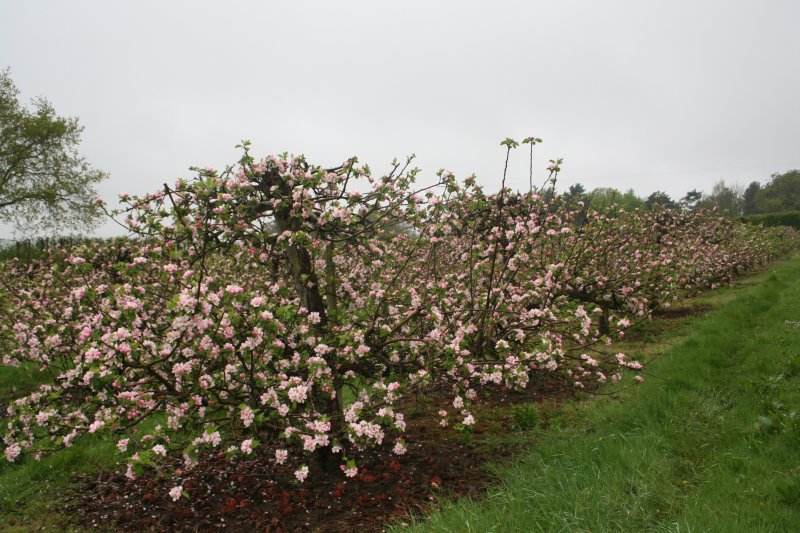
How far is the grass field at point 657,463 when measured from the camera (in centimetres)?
327

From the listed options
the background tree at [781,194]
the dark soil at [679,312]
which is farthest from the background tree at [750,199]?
the dark soil at [679,312]

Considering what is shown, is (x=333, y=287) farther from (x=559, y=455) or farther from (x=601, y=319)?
(x=601, y=319)

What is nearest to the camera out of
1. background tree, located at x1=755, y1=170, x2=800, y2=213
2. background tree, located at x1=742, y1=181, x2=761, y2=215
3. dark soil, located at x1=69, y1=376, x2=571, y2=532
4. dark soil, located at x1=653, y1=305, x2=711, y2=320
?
dark soil, located at x1=69, y1=376, x2=571, y2=532

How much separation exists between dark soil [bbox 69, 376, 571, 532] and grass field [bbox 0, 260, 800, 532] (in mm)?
330

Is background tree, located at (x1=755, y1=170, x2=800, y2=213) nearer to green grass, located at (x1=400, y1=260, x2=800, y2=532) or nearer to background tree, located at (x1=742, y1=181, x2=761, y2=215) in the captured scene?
background tree, located at (x1=742, y1=181, x2=761, y2=215)

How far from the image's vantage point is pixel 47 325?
467 cm

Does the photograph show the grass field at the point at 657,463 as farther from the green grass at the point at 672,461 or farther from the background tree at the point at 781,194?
the background tree at the point at 781,194

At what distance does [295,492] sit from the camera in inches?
177

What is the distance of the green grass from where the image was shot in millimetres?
3229

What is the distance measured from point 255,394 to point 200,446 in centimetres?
57

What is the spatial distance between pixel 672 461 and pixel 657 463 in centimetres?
20

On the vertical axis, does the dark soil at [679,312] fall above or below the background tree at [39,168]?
below

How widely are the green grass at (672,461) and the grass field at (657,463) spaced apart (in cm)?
1

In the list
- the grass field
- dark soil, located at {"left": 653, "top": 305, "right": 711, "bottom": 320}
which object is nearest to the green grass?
the grass field
